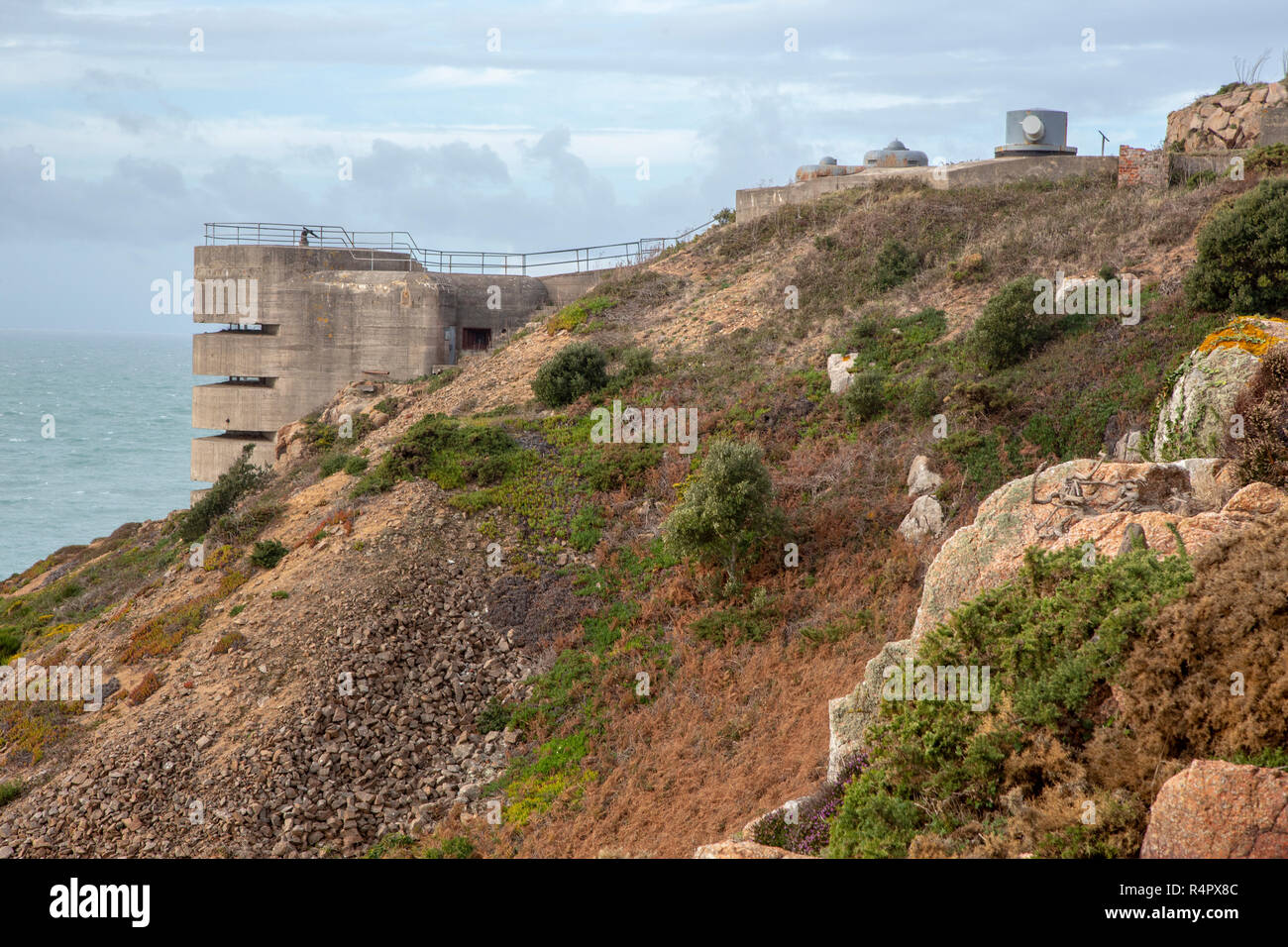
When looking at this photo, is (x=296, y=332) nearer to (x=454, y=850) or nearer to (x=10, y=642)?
(x=10, y=642)

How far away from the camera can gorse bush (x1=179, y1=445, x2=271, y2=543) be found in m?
27.2

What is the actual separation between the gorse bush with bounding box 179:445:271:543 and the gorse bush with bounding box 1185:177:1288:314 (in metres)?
25.6

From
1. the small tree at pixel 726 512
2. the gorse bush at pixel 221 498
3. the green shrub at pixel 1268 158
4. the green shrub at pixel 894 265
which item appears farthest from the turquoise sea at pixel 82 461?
the green shrub at pixel 1268 158

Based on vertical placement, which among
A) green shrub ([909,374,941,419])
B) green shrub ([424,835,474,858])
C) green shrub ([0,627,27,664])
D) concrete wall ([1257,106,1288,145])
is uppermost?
concrete wall ([1257,106,1288,145])

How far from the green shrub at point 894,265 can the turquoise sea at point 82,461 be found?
32635 millimetres

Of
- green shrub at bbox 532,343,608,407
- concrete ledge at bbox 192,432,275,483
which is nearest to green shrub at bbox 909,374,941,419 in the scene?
green shrub at bbox 532,343,608,407

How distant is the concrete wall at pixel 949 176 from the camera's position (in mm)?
34031

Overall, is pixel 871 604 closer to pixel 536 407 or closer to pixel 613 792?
pixel 613 792

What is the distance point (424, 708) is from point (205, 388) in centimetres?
2544

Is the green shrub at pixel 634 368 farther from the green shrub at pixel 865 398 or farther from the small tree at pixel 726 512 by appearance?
the small tree at pixel 726 512

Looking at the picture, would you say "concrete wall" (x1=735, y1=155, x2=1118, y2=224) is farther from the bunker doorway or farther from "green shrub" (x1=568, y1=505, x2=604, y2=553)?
"green shrub" (x1=568, y1=505, x2=604, y2=553)

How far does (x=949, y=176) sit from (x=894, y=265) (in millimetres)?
7914

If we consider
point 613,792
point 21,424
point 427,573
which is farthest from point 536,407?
point 21,424

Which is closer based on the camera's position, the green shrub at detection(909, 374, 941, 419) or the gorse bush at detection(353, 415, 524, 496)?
the green shrub at detection(909, 374, 941, 419)
